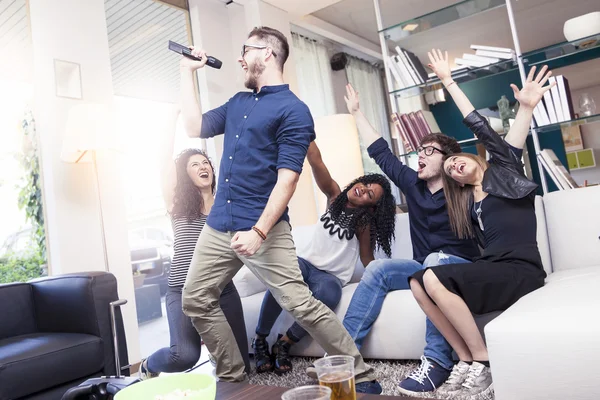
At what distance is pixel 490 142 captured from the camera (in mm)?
2002

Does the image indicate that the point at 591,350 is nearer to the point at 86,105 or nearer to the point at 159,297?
the point at 86,105

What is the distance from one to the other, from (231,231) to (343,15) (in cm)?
412

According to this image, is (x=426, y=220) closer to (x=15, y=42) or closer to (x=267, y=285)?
(x=267, y=285)

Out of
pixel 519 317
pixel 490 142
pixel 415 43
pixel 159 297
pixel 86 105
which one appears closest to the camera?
pixel 519 317

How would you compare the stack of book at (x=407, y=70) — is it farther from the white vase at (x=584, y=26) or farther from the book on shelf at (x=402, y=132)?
the white vase at (x=584, y=26)

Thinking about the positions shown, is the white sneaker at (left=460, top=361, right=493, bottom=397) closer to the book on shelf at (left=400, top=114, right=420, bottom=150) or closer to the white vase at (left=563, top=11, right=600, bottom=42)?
the book on shelf at (left=400, top=114, right=420, bottom=150)

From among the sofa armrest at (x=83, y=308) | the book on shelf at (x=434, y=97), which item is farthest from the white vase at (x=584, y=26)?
the book on shelf at (x=434, y=97)

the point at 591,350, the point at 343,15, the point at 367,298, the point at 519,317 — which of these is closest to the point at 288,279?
the point at 367,298

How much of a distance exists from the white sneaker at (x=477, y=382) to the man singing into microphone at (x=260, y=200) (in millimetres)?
302

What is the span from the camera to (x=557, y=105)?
3.22 meters

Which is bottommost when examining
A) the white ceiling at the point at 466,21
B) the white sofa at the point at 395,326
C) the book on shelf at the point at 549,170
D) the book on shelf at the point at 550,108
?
the white sofa at the point at 395,326

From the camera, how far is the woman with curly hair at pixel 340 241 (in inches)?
96.1

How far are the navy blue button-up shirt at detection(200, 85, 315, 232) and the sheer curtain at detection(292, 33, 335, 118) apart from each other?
10.4 ft

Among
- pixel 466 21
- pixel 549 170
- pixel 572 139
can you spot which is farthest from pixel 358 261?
pixel 572 139
